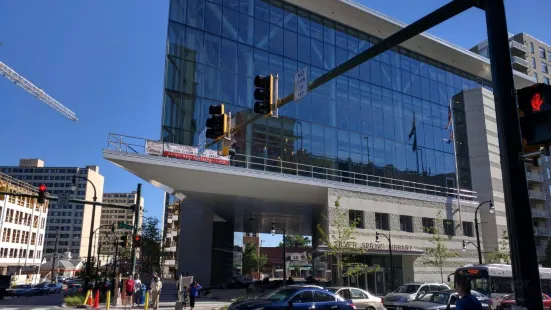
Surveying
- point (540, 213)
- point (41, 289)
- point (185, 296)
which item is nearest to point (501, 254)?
point (540, 213)

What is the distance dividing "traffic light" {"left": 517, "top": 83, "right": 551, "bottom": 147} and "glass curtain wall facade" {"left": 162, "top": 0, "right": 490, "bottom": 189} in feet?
89.6

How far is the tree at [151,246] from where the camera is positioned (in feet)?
168

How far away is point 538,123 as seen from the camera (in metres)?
5.61

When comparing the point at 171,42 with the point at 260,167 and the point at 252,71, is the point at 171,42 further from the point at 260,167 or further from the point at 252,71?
the point at 260,167

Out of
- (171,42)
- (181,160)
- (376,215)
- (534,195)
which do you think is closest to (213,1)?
(171,42)

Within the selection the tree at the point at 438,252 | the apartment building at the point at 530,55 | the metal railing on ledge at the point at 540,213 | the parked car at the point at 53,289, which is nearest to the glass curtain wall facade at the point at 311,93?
the tree at the point at 438,252

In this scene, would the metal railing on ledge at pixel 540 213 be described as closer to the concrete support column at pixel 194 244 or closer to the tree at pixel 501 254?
the tree at pixel 501 254

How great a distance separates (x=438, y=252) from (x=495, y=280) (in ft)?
48.7

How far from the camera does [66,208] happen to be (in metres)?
179

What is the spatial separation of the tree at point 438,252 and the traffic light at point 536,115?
34.5 meters

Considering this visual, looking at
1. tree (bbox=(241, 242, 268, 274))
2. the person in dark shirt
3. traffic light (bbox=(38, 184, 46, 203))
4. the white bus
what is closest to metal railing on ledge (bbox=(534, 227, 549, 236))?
the white bus

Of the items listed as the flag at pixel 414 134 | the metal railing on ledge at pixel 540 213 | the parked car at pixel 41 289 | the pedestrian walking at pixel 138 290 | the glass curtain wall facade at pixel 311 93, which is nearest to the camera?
the pedestrian walking at pixel 138 290

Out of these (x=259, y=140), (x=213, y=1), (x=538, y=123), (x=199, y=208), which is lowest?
(x=538, y=123)

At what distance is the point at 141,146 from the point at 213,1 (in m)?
14.7
